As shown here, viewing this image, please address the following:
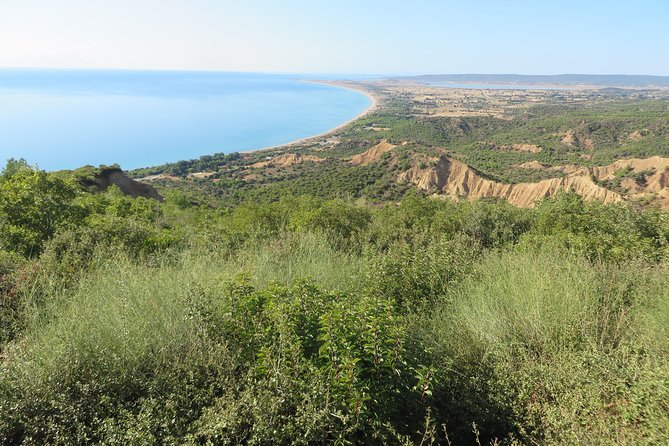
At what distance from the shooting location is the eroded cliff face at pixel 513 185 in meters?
39.8

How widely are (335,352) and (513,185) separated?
4537cm

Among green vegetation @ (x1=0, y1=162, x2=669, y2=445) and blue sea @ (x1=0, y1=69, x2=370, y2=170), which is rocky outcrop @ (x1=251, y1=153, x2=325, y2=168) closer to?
blue sea @ (x1=0, y1=69, x2=370, y2=170)

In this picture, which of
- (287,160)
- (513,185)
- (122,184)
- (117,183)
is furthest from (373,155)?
(117,183)

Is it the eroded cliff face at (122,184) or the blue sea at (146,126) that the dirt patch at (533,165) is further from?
the blue sea at (146,126)

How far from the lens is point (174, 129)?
365 ft

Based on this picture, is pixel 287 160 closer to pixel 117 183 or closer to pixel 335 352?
pixel 117 183

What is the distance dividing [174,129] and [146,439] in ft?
399

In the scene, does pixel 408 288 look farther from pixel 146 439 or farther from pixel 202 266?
pixel 146 439

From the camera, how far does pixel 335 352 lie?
3271mm

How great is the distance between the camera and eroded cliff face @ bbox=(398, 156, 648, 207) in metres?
39.8

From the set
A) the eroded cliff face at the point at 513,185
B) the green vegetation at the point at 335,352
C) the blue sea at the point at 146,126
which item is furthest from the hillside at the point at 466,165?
the green vegetation at the point at 335,352

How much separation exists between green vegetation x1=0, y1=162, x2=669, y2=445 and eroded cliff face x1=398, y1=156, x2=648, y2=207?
123ft

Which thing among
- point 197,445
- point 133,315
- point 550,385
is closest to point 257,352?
point 197,445

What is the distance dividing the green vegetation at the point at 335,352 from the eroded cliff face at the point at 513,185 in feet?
123
